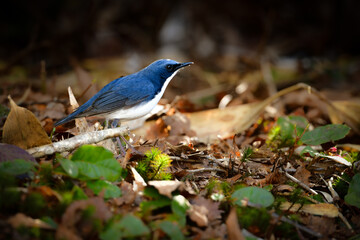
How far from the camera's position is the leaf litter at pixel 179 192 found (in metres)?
2.15

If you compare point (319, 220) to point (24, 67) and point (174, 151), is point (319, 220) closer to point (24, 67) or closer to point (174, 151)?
point (174, 151)

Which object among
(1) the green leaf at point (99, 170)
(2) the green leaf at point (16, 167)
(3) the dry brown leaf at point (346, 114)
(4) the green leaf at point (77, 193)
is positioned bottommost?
(3) the dry brown leaf at point (346, 114)

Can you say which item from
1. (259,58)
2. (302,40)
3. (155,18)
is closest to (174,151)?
(259,58)

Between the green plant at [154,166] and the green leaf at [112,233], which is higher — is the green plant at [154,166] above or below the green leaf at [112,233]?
below

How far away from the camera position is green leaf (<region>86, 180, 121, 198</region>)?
94.8 inches

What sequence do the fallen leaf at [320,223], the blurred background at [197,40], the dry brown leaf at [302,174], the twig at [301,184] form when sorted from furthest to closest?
the blurred background at [197,40] → the dry brown leaf at [302,174] → the twig at [301,184] → the fallen leaf at [320,223]

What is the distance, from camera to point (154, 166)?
2916 mm

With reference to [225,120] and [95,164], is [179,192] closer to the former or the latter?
[95,164]

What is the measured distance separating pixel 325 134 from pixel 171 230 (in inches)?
81.5

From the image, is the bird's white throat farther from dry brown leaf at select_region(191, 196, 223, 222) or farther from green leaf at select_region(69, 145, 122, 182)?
dry brown leaf at select_region(191, 196, 223, 222)

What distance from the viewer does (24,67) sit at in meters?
7.95

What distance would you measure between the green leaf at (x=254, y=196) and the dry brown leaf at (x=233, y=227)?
0.24m

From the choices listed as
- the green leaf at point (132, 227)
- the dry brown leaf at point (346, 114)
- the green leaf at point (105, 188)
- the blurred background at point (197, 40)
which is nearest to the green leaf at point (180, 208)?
the green leaf at point (132, 227)

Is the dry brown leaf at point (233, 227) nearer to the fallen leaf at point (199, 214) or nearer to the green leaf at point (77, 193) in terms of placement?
the fallen leaf at point (199, 214)
